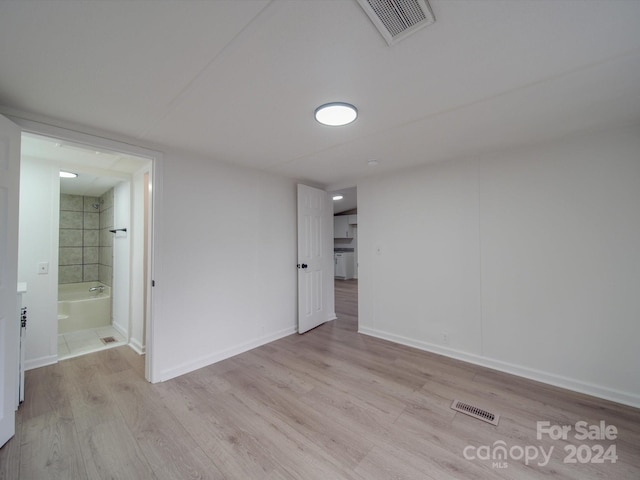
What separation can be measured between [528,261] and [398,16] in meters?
2.58

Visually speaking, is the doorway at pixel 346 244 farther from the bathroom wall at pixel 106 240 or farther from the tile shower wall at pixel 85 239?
the tile shower wall at pixel 85 239

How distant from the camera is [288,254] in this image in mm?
3887

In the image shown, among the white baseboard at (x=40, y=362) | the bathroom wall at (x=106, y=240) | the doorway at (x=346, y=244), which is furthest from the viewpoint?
the doorway at (x=346, y=244)

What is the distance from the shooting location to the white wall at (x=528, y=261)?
2230 mm

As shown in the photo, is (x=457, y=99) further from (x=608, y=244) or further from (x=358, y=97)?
(x=608, y=244)

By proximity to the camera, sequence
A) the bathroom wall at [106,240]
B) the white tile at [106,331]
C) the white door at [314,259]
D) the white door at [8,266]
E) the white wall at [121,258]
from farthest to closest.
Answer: the bathroom wall at [106,240], the white door at [314,259], the white tile at [106,331], the white wall at [121,258], the white door at [8,266]

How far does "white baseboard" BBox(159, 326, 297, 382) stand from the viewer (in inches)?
104

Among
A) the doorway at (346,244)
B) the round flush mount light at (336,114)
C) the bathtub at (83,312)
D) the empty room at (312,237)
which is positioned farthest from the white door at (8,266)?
the doorway at (346,244)

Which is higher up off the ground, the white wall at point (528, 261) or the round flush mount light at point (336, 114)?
the round flush mount light at point (336, 114)

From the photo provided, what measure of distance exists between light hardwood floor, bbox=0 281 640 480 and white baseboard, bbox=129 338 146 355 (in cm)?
25

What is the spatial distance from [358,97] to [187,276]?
7.71ft

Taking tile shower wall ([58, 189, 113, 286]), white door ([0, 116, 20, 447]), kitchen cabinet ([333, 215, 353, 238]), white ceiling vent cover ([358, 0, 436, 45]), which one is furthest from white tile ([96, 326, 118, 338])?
kitchen cabinet ([333, 215, 353, 238])

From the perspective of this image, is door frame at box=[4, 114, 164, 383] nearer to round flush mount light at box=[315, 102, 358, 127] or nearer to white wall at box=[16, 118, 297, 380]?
white wall at box=[16, 118, 297, 380]

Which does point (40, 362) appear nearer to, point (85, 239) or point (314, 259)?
point (85, 239)
